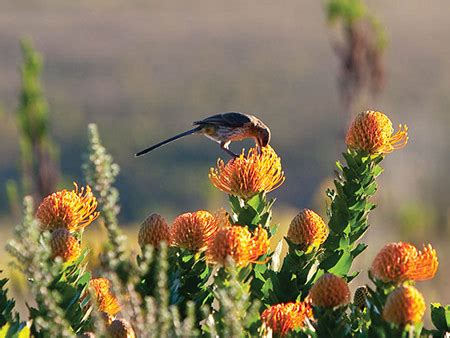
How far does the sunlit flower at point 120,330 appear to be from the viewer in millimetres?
4410

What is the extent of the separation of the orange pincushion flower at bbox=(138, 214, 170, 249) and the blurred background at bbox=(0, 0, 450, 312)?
9.30 m

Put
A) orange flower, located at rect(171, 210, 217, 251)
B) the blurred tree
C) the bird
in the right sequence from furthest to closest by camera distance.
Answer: the blurred tree, the bird, orange flower, located at rect(171, 210, 217, 251)

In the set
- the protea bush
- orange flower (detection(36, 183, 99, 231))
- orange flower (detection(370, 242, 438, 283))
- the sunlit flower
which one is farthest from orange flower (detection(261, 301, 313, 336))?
orange flower (detection(36, 183, 99, 231))

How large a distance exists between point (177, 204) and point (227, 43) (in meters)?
31.4

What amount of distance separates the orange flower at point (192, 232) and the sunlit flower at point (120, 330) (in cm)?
51

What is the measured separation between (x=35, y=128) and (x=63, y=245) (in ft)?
34.3

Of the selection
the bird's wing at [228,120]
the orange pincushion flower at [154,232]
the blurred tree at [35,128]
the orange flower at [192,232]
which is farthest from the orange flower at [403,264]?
the blurred tree at [35,128]

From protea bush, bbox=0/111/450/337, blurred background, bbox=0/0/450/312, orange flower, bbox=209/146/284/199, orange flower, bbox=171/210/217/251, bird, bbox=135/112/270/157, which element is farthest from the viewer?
blurred background, bbox=0/0/450/312

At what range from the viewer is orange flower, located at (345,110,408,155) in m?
5.18

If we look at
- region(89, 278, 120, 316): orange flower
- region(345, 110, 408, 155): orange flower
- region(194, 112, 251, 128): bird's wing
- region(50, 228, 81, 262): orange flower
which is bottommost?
Result: region(89, 278, 120, 316): orange flower

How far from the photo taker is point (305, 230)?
494cm

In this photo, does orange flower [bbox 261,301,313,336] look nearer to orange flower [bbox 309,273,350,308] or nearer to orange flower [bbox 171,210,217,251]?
orange flower [bbox 309,273,350,308]

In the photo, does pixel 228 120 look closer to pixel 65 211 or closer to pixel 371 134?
pixel 371 134

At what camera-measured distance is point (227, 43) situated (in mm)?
68812
